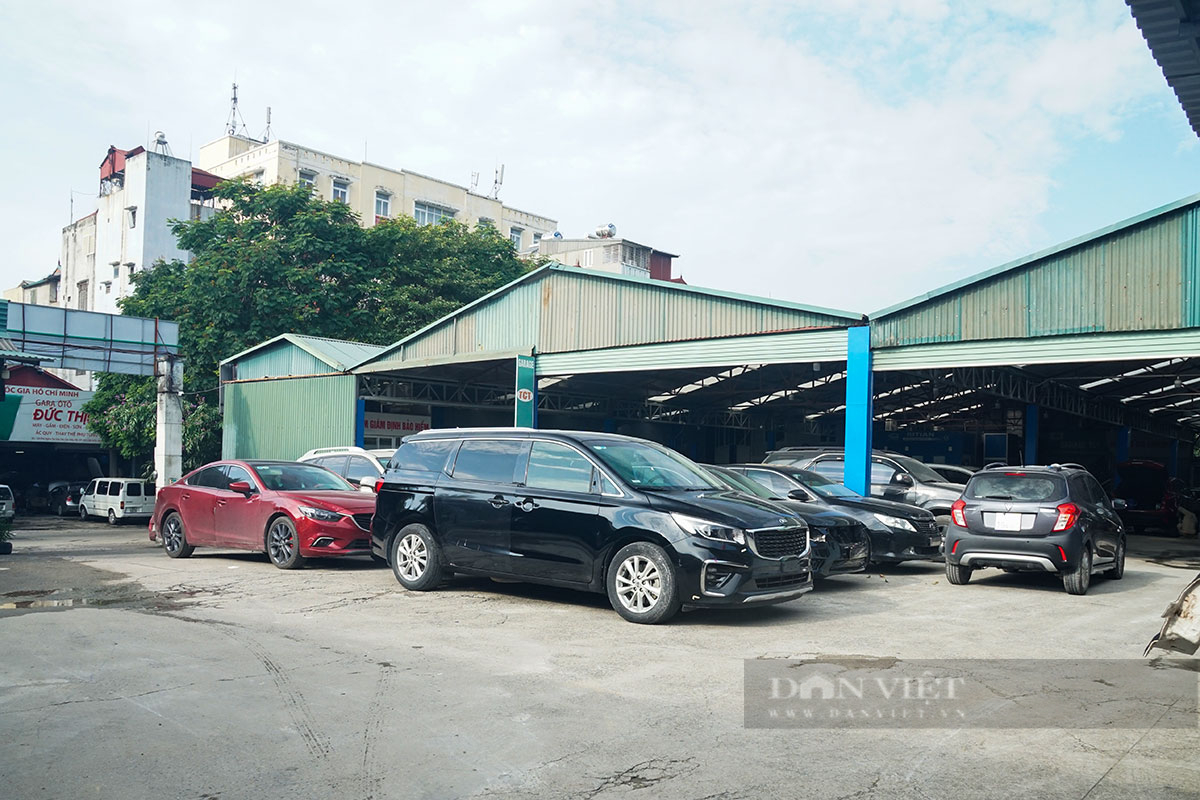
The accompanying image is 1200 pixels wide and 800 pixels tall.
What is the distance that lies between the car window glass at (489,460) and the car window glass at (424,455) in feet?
0.76

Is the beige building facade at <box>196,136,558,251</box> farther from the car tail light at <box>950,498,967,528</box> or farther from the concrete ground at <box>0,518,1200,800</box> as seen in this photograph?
the concrete ground at <box>0,518,1200,800</box>

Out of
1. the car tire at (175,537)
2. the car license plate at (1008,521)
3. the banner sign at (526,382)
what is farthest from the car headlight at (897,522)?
the banner sign at (526,382)

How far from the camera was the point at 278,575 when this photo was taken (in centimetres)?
1210

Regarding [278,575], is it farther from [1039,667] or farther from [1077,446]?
[1077,446]

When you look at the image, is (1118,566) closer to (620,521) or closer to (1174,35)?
(620,521)

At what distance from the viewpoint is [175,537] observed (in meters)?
14.4

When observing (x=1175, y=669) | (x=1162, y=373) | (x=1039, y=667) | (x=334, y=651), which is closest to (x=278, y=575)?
(x=334, y=651)

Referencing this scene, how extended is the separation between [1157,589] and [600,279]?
12.5 metres

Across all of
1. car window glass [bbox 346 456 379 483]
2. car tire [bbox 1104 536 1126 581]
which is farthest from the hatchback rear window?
car window glass [bbox 346 456 379 483]

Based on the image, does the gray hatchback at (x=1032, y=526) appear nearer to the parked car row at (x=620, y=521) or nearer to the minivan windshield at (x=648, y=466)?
the parked car row at (x=620, y=521)

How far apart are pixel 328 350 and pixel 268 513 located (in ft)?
50.0

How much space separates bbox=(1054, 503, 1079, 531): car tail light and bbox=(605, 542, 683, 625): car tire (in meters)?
5.06

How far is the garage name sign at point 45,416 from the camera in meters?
36.5

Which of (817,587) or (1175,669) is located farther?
(817,587)
